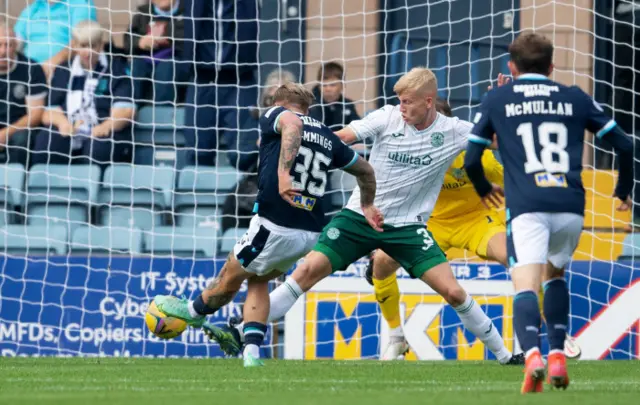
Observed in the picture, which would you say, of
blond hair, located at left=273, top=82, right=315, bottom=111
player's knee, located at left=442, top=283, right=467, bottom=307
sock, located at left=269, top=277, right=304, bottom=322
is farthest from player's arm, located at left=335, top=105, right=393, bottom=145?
player's knee, located at left=442, top=283, right=467, bottom=307

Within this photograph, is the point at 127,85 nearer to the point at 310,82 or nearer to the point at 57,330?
the point at 310,82

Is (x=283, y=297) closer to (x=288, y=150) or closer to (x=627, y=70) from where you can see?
(x=288, y=150)

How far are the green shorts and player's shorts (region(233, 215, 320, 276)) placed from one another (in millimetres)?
162

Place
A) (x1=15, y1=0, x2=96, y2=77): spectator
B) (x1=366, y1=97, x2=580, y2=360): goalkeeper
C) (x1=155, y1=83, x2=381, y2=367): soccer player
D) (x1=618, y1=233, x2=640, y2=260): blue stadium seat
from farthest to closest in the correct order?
1. (x1=15, y1=0, x2=96, y2=77): spectator
2. (x1=618, y1=233, x2=640, y2=260): blue stadium seat
3. (x1=366, y1=97, x2=580, y2=360): goalkeeper
4. (x1=155, y1=83, x2=381, y2=367): soccer player

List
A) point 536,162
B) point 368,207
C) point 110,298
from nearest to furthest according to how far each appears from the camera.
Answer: point 536,162, point 368,207, point 110,298

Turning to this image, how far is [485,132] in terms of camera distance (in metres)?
5.98

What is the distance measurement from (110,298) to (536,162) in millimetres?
5705

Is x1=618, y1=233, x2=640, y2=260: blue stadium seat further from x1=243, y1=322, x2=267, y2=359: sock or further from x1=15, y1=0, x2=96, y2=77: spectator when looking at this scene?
x1=15, y1=0, x2=96, y2=77: spectator

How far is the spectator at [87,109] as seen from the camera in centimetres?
1186

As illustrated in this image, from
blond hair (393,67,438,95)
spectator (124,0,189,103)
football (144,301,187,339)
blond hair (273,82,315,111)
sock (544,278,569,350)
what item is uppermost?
spectator (124,0,189,103)

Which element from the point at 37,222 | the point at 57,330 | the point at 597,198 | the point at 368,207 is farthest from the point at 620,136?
the point at 37,222

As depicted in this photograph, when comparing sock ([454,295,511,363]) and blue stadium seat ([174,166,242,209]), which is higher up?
blue stadium seat ([174,166,242,209])

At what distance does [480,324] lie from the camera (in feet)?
27.3

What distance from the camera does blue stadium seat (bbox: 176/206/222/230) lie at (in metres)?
11.6
